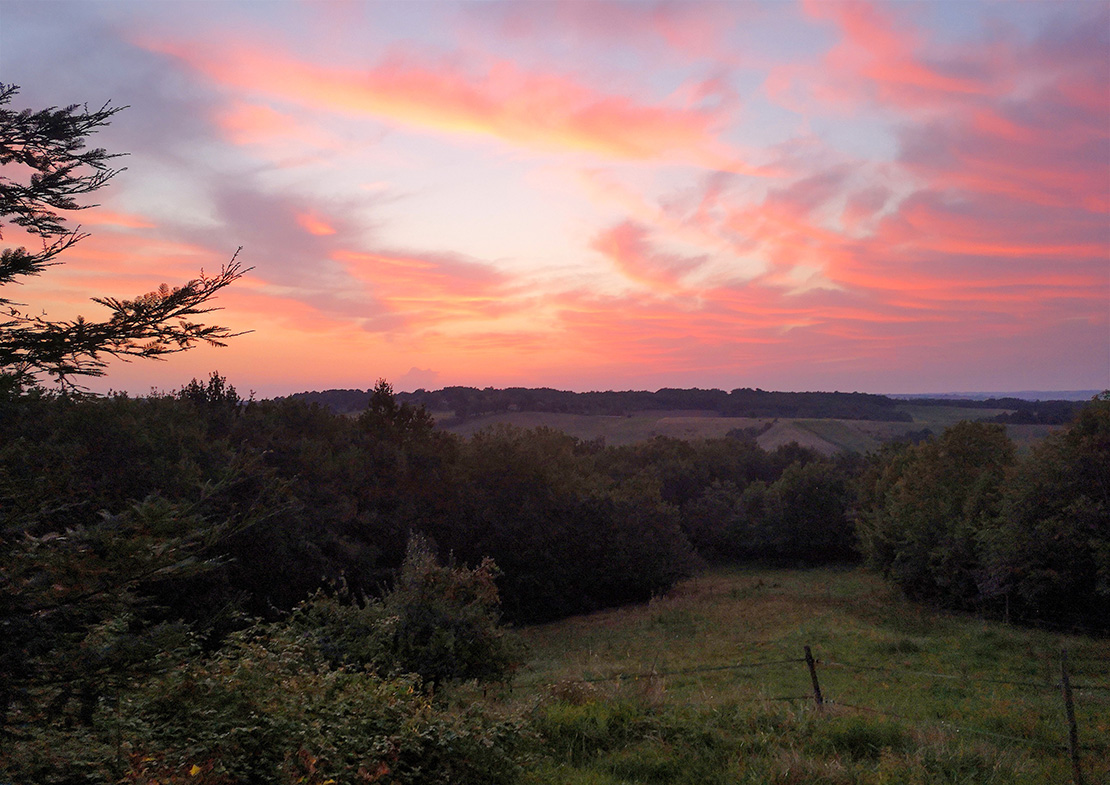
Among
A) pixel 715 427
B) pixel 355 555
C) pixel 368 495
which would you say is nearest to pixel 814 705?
pixel 355 555

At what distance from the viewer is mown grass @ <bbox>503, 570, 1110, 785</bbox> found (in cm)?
735

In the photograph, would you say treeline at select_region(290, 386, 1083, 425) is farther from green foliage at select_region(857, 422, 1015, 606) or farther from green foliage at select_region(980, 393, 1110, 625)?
green foliage at select_region(980, 393, 1110, 625)

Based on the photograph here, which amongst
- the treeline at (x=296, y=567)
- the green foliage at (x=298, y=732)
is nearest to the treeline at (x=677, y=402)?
the treeline at (x=296, y=567)

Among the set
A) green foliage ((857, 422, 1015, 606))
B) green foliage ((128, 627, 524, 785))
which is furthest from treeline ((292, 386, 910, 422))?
green foliage ((128, 627, 524, 785))

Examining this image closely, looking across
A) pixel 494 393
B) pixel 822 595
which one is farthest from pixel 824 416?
pixel 822 595

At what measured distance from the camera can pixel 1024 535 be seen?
21.3 meters

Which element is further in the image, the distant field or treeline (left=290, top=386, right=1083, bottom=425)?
treeline (left=290, top=386, right=1083, bottom=425)

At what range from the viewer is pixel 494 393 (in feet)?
302

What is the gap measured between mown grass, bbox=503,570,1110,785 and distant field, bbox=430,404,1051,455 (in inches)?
2182

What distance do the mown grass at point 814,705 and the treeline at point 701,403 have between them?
206 ft

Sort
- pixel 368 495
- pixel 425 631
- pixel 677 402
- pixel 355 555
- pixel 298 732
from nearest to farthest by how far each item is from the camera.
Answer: pixel 298 732
pixel 425 631
pixel 355 555
pixel 368 495
pixel 677 402

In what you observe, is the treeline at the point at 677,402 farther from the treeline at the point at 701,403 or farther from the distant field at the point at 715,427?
the distant field at the point at 715,427

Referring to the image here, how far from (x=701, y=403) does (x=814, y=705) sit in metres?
105

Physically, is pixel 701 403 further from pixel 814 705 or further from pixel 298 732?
pixel 298 732
